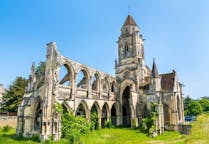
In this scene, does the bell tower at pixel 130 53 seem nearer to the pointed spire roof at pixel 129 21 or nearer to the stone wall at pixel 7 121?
the pointed spire roof at pixel 129 21

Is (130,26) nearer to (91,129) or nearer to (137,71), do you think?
(137,71)

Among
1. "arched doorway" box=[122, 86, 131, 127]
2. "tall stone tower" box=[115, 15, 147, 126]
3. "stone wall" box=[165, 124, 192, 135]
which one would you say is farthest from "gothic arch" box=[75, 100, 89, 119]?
"stone wall" box=[165, 124, 192, 135]

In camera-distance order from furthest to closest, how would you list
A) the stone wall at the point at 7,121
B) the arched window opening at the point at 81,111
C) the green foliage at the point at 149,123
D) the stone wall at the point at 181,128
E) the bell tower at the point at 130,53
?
the bell tower at the point at 130,53 < the stone wall at the point at 7,121 < the arched window opening at the point at 81,111 < the green foliage at the point at 149,123 < the stone wall at the point at 181,128

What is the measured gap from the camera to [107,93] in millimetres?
32094

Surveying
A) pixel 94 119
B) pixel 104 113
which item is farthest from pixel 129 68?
pixel 94 119

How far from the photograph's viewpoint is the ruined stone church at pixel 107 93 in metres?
22.2

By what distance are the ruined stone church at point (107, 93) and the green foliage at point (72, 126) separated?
1.13 m

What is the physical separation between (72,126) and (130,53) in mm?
20468

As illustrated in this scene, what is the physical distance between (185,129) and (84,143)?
575 inches

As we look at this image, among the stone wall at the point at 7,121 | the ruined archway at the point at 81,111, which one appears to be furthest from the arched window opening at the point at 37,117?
the stone wall at the point at 7,121

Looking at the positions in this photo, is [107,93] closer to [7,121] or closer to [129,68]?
[129,68]

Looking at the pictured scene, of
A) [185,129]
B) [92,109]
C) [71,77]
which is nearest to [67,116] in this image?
[71,77]

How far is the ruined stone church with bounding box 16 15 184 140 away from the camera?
22172 mm

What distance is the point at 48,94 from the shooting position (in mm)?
21391
